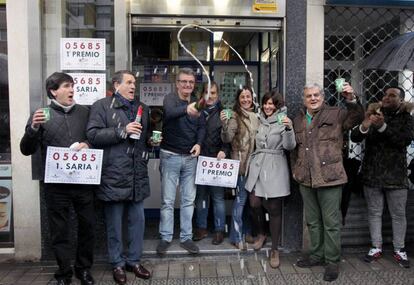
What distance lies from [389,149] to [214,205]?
2049 millimetres

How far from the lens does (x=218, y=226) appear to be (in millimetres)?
5348

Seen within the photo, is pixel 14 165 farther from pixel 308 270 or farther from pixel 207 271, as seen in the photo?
pixel 308 270

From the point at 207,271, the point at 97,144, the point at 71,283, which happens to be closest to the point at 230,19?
the point at 97,144

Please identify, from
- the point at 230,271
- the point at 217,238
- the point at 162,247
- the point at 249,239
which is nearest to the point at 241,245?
the point at 249,239

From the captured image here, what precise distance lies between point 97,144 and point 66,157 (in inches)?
11.9

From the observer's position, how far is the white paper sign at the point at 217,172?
4918mm

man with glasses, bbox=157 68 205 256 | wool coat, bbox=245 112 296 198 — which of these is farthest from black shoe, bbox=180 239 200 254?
wool coat, bbox=245 112 296 198

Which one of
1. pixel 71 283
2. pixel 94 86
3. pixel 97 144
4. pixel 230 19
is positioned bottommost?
pixel 71 283

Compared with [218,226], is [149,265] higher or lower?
lower

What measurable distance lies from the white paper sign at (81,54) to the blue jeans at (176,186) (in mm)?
1230

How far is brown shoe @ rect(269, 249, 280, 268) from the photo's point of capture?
4776 mm

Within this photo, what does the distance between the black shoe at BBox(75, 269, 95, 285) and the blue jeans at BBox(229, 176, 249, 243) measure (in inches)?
67.0

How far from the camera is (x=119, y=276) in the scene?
4375 mm

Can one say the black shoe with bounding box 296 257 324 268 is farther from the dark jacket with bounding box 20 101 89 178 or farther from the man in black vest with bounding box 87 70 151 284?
the dark jacket with bounding box 20 101 89 178
